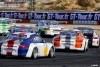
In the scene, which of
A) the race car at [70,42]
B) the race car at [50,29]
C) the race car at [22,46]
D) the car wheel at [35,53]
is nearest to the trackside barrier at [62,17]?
the race car at [50,29]

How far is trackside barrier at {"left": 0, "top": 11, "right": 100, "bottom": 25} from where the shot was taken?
39.5 m

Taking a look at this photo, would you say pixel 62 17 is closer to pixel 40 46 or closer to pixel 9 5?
pixel 40 46

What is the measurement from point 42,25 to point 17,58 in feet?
53.8

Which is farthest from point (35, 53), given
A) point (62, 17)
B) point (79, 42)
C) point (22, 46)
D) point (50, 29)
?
point (62, 17)

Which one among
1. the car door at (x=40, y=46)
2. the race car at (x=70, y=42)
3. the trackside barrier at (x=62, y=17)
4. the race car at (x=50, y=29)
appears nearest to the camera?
the car door at (x=40, y=46)

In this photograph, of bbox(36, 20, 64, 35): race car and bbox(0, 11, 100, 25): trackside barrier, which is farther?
bbox(0, 11, 100, 25): trackside barrier

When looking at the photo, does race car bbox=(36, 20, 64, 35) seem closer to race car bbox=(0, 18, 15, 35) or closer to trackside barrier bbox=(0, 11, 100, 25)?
race car bbox=(0, 18, 15, 35)

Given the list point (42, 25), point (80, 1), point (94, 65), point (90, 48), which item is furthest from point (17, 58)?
point (80, 1)

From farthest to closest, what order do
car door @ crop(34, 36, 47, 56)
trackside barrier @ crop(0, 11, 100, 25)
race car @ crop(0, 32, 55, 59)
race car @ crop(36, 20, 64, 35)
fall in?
trackside barrier @ crop(0, 11, 100, 25)
race car @ crop(36, 20, 64, 35)
car door @ crop(34, 36, 47, 56)
race car @ crop(0, 32, 55, 59)

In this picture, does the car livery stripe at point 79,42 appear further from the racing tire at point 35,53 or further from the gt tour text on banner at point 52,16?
the gt tour text on banner at point 52,16

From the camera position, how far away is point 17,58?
1680 centimetres

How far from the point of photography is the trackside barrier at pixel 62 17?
39.5 m

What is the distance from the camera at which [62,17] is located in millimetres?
A: 40594

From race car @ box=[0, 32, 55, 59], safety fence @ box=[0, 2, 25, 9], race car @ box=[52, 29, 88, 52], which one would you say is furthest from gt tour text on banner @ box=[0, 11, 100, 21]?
safety fence @ box=[0, 2, 25, 9]
